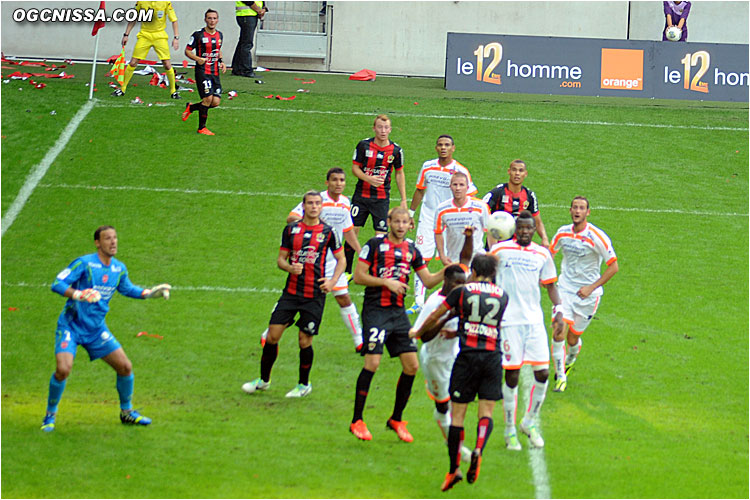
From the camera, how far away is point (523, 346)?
9062mm

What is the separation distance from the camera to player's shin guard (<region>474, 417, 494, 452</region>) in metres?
7.83

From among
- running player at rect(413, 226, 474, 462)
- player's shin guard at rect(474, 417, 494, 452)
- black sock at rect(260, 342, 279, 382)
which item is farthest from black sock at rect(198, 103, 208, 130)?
player's shin guard at rect(474, 417, 494, 452)

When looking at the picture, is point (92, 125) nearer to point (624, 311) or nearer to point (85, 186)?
point (85, 186)

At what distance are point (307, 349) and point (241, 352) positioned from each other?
174 centimetres

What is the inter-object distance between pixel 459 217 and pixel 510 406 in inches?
123

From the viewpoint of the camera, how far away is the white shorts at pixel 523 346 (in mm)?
8906

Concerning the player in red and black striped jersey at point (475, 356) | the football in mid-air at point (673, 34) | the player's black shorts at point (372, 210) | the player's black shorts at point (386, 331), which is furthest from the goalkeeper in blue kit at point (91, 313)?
the football in mid-air at point (673, 34)

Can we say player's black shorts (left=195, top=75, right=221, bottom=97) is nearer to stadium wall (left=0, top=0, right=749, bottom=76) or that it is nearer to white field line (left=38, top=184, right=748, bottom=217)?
white field line (left=38, top=184, right=748, bottom=217)

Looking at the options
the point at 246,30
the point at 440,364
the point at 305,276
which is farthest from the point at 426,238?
the point at 246,30

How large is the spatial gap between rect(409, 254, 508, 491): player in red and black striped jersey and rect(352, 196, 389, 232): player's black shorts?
5172mm

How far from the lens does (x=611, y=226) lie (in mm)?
16125

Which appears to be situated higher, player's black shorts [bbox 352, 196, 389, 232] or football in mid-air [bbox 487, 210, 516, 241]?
player's black shorts [bbox 352, 196, 389, 232]

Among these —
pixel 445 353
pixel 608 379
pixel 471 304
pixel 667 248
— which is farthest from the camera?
pixel 667 248

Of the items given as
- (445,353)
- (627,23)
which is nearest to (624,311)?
(445,353)
